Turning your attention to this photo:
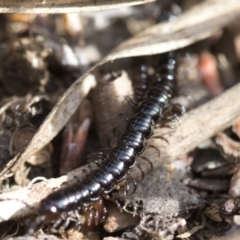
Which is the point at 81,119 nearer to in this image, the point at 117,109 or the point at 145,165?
the point at 117,109

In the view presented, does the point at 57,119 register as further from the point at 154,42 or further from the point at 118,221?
the point at 154,42

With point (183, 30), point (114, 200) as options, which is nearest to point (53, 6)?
point (183, 30)

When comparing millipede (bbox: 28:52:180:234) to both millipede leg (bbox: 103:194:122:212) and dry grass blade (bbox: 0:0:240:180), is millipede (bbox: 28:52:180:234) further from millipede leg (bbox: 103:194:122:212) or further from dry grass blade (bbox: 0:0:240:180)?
dry grass blade (bbox: 0:0:240:180)

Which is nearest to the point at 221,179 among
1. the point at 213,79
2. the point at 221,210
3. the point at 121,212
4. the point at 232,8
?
the point at 221,210

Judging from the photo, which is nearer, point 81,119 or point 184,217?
point 184,217

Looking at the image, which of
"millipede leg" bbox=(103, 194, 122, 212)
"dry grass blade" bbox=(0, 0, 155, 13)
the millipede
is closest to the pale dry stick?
the millipede

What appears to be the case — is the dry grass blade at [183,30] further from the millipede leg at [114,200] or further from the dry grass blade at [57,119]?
the millipede leg at [114,200]
